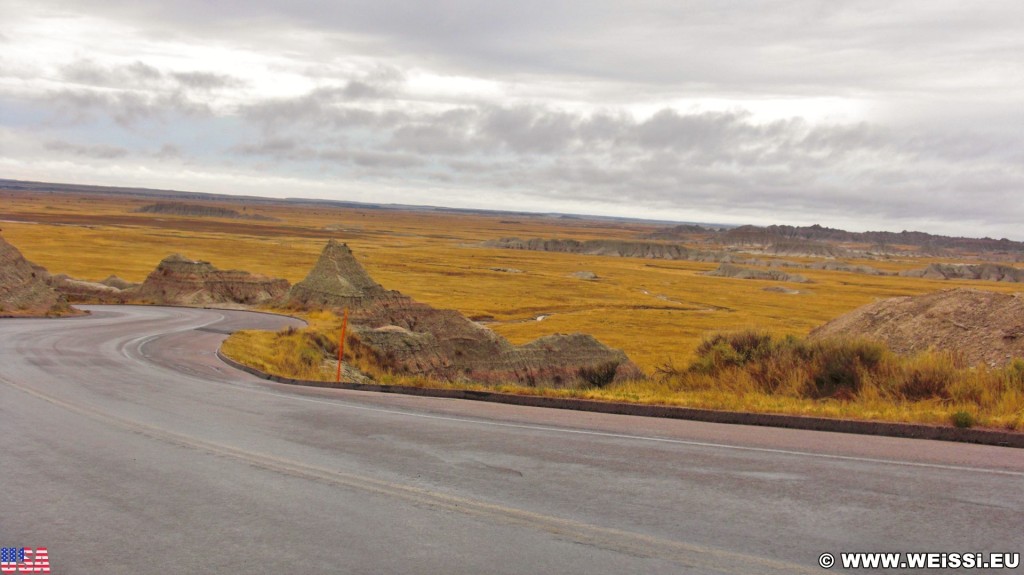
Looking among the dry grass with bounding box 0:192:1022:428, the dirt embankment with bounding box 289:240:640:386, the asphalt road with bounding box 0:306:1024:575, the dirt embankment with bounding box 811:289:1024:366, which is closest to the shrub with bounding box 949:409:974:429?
the dry grass with bounding box 0:192:1022:428

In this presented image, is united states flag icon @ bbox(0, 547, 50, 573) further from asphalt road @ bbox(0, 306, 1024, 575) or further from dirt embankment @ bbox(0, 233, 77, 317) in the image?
dirt embankment @ bbox(0, 233, 77, 317)

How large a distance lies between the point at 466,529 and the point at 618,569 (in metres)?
1.46

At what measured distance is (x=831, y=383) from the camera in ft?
45.9

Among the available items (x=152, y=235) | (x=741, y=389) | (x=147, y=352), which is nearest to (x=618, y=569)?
(x=741, y=389)

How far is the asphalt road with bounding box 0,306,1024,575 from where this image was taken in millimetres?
6098

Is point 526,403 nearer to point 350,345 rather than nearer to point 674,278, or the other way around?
point 350,345

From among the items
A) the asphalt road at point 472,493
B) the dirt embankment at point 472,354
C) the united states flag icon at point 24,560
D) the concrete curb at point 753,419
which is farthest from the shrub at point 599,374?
the united states flag icon at point 24,560

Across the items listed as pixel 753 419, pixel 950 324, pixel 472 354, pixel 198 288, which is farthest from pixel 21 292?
pixel 950 324

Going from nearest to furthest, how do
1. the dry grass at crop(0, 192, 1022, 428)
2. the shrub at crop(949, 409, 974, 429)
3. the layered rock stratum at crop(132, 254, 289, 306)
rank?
the shrub at crop(949, 409, 974, 429), the dry grass at crop(0, 192, 1022, 428), the layered rock stratum at crop(132, 254, 289, 306)

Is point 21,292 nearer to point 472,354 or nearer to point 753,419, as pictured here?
point 472,354

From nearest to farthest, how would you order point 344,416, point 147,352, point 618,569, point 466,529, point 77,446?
point 618,569, point 466,529, point 77,446, point 344,416, point 147,352

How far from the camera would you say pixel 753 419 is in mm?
11250

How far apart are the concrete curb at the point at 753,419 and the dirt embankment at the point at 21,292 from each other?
26.9 metres

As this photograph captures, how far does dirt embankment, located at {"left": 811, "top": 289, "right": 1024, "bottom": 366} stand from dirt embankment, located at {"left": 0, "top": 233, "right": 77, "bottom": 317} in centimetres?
3241
